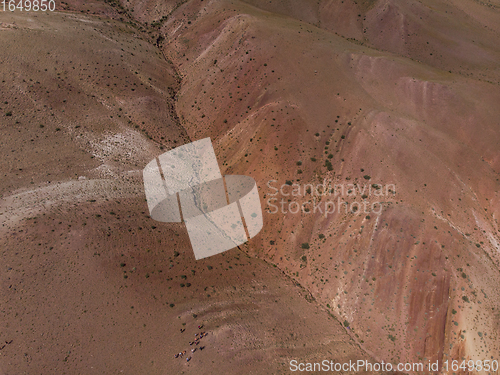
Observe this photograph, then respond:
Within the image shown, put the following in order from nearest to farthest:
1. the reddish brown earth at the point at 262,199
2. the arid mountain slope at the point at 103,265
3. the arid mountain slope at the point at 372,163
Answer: the arid mountain slope at the point at 103,265
the reddish brown earth at the point at 262,199
the arid mountain slope at the point at 372,163

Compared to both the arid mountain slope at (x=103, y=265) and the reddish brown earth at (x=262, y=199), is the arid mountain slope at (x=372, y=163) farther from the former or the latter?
the arid mountain slope at (x=103, y=265)

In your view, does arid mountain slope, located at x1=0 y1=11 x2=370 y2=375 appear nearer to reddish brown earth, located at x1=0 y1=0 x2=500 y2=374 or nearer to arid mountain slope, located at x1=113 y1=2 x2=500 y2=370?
reddish brown earth, located at x1=0 y1=0 x2=500 y2=374

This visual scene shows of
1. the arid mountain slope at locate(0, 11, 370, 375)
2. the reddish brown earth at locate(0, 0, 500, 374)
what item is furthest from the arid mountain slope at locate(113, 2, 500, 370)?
the arid mountain slope at locate(0, 11, 370, 375)

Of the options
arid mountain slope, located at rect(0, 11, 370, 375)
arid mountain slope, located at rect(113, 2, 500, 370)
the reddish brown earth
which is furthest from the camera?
arid mountain slope, located at rect(113, 2, 500, 370)

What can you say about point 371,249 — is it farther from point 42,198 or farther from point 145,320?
point 42,198

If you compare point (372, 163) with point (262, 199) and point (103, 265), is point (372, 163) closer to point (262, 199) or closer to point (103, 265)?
point (262, 199)

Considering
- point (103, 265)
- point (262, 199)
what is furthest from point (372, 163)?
point (103, 265)

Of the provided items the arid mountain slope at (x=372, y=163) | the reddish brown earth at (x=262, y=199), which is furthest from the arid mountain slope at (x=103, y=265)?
the arid mountain slope at (x=372, y=163)

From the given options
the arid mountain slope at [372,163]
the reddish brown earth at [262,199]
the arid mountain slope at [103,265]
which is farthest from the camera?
the arid mountain slope at [372,163]
